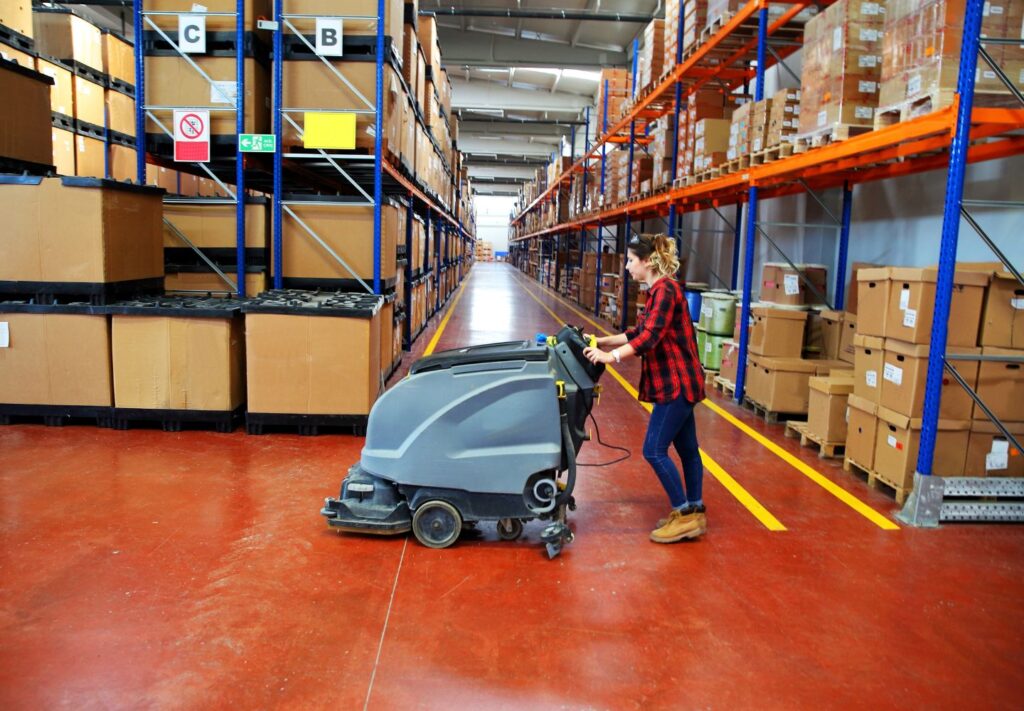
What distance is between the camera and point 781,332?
23.5 ft

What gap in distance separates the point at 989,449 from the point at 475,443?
3.50 meters

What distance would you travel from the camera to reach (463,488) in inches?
148

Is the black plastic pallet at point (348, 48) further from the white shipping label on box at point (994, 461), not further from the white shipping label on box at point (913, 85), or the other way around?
the white shipping label on box at point (994, 461)

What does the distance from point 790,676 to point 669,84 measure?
30.1 feet

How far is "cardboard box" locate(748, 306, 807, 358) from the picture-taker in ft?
23.4

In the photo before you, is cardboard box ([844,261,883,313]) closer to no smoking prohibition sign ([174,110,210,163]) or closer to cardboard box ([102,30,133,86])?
no smoking prohibition sign ([174,110,210,163])

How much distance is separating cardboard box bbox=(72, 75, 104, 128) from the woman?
9.07m

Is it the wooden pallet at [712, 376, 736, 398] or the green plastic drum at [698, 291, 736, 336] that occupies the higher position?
the green plastic drum at [698, 291, 736, 336]

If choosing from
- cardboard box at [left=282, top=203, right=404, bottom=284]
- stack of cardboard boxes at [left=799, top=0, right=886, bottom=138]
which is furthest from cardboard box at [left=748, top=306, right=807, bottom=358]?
cardboard box at [left=282, top=203, right=404, bottom=284]

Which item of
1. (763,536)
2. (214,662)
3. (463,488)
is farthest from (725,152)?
(214,662)

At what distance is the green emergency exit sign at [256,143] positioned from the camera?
650cm

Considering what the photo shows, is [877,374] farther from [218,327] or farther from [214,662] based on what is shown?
[218,327]

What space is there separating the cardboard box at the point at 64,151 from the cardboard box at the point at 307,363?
5.59 metres

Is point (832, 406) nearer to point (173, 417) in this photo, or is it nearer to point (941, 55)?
point (941, 55)
